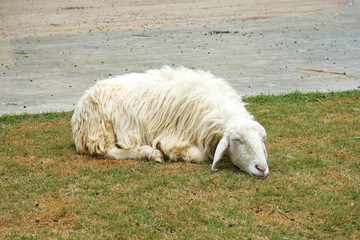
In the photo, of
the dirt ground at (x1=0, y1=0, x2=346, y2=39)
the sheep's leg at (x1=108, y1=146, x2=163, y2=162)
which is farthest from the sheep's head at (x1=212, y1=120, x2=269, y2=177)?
the dirt ground at (x1=0, y1=0, x2=346, y2=39)

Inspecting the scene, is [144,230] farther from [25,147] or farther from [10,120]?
[10,120]

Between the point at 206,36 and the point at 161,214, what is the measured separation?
412 inches

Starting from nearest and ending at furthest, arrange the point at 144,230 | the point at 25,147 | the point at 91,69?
1. the point at 144,230
2. the point at 25,147
3. the point at 91,69

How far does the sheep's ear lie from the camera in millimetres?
5246

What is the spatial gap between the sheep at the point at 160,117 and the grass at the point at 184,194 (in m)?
0.22

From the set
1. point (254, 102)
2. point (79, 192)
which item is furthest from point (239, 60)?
point (79, 192)

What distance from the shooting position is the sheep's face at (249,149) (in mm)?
5039

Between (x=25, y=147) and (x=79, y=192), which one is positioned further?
(x=25, y=147)

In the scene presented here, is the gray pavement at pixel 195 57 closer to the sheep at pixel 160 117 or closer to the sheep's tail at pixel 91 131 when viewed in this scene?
the sheep's tail at pixel 91 131

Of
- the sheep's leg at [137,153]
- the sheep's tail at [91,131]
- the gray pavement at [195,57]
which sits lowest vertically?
the gray pavement at [195,57]

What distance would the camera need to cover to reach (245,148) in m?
5.15

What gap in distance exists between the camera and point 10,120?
7879 millimetres

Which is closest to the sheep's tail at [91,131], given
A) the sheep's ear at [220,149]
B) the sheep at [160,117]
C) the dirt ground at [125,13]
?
the sheep at [160,117]

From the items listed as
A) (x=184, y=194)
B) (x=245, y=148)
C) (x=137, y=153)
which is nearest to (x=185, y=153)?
(x=137, y=153)
